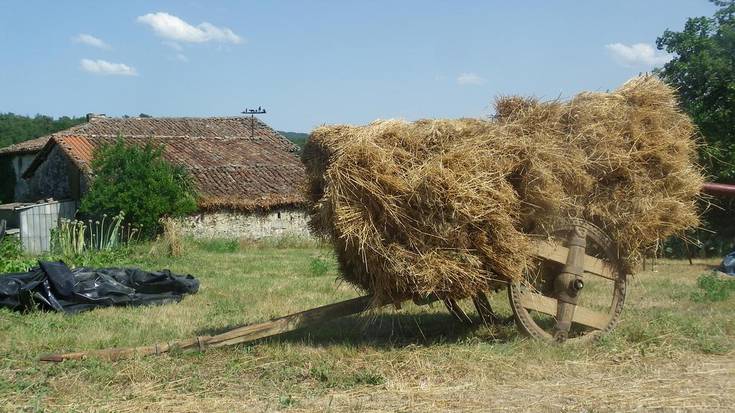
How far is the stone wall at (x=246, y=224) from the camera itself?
25.6 meters

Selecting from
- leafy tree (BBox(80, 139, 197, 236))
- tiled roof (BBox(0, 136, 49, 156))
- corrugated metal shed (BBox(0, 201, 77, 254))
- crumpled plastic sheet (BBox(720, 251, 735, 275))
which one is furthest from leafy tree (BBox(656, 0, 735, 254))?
tiled roof (BBox(0, 136, 49, 156))

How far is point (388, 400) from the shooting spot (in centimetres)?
553

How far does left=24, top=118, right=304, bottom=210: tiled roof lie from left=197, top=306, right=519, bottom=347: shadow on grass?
16.2 m

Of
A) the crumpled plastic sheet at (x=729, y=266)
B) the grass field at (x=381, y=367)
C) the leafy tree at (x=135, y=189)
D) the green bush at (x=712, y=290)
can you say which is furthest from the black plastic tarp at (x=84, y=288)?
the leafy tree at (x=135, y=189)

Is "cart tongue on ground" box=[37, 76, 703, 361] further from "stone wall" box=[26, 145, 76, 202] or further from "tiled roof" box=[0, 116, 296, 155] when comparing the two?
"tiled roof" box=[0, 116, 296, 155]

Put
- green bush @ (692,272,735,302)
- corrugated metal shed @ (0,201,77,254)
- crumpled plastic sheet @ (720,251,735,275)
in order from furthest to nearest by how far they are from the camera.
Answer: corrugated metal shed @ (0,201,77,254) < crumpled plastic sheet @ (720,251,735,275) < green bush @ (692,272,735,302)

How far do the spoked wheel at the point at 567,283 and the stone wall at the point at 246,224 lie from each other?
19207 mm

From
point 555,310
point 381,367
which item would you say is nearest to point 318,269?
point 555,310

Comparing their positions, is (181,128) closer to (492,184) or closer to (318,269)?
(318,269)

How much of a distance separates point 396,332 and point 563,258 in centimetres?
196

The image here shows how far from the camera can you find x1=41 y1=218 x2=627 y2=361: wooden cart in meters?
6.69

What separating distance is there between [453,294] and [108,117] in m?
35.1

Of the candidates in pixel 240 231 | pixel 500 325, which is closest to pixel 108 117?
pixel 240 231

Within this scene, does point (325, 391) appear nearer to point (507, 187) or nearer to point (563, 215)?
point (507, 187)
